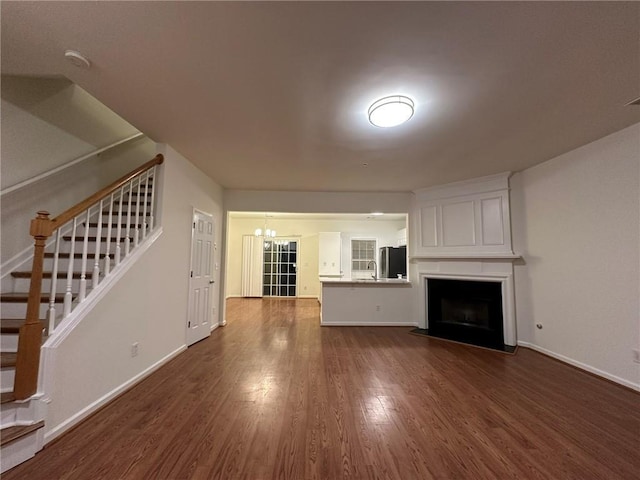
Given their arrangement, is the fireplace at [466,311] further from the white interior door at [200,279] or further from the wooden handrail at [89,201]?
the wooden handrail at [89,201]

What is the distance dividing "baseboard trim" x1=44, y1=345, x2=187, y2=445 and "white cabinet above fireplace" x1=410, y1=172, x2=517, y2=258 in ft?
14.3

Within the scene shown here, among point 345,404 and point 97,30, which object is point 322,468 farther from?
point 97,30

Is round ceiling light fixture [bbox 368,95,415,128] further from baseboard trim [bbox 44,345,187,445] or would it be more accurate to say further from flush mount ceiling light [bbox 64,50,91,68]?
baseboard trim [bbox 44,345,187,445]

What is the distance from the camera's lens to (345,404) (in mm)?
2277

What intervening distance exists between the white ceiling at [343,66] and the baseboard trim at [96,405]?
2532mm

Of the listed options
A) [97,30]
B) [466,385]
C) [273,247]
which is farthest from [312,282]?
[97,30]

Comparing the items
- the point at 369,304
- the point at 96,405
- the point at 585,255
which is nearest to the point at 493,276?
the point at 585,255

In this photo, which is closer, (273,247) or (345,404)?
(345,404)

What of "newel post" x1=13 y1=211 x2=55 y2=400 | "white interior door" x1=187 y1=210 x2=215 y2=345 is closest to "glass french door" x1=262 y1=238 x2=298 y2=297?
"white interior door" x1=187 y1=210 x2=215 y2=345

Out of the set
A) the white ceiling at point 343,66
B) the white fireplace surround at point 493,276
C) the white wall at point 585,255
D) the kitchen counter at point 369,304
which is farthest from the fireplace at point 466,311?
the white ceiling at point 343,66

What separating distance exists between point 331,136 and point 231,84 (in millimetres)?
1155

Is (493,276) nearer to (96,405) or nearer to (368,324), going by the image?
(368,324)

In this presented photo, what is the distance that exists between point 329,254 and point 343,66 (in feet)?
21.4

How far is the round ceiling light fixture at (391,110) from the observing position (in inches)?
85.4
